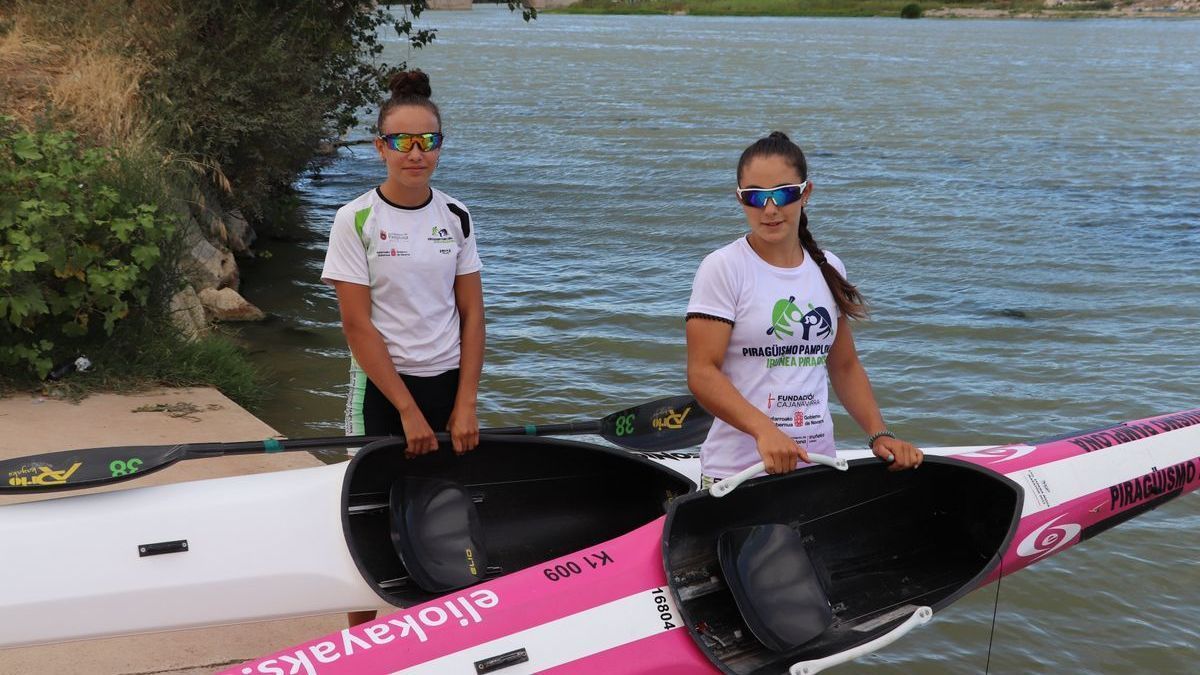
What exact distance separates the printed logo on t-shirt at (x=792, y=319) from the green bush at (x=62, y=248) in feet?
12.6

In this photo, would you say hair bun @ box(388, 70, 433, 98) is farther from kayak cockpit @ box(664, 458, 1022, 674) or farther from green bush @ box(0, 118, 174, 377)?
green bush @ box(0, 118, 174, 377)

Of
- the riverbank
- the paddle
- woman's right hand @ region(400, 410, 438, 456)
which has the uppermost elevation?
the riverbank

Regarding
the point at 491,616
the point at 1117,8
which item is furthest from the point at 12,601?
the point at 1117,8

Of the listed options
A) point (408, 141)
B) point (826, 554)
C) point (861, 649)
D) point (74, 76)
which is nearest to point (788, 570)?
point (861, 649)

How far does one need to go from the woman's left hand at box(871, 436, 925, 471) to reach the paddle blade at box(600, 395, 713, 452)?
0.92 meters

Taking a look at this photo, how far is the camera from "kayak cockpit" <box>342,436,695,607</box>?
4.00 m

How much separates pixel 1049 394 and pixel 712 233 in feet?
17.0

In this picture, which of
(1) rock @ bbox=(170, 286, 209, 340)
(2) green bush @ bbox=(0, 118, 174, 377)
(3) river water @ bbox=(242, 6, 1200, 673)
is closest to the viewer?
(3) river water @ bbox=(242, 6, 1200, 673)

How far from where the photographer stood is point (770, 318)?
10.8 feet

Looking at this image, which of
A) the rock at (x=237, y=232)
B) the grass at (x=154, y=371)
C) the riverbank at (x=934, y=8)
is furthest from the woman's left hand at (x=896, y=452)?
the riverbank at (x=934, y=8)

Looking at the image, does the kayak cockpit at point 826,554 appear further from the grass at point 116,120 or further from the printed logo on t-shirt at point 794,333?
the grass at point 116,120

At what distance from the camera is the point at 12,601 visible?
3.48 m

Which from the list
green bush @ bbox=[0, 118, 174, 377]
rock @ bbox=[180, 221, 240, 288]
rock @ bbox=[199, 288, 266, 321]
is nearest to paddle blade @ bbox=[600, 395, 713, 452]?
green bush @ bbox=[0, 118, 174, 377]

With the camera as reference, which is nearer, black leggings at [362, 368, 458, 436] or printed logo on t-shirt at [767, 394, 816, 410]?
printed logo on t-shirt at [767, 394, 816, 410]
